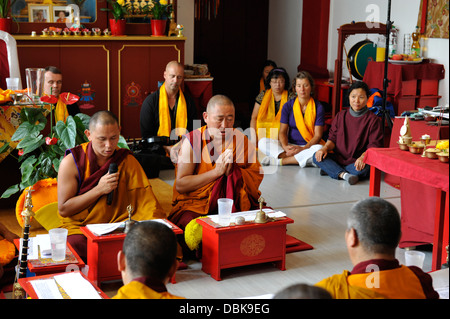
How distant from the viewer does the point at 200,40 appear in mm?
11273

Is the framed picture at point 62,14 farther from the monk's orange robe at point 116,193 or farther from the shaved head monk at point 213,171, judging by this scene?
the monk's orange robe at point 116,193

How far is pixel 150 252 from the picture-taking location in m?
2.32

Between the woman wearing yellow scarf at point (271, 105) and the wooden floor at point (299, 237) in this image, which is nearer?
the wooden floor at point (299, 237)

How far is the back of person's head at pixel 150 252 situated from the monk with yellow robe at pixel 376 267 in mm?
551

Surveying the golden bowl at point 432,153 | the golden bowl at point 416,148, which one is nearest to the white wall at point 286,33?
the golden bowl at point 416,148

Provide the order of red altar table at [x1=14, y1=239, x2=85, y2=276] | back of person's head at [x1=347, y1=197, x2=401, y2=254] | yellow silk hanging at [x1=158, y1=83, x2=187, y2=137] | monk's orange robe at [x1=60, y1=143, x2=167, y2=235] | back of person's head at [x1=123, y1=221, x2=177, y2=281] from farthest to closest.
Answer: yellow silk hanging at [x1=158, y1=83, x2=187, y2=137] < monk's orange robe at [x1=60, y1=143, x2=167, y2=235] < red altar table at [x1=14, y1=239, x2=85, y2=276] < back of person's head at [x1=347, y1=197, x2=401, y2=254] < back of person's head at [x1=123, y1=221, x2=177, y2=281]

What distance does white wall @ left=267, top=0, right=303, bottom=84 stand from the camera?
10539 millimetres

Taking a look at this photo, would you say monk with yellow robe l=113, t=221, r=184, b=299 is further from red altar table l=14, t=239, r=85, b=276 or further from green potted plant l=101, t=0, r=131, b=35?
green potted plant l=101, t=0, r=131, b=35

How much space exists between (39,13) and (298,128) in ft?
11.6

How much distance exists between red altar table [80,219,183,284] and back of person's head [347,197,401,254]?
5.94ft

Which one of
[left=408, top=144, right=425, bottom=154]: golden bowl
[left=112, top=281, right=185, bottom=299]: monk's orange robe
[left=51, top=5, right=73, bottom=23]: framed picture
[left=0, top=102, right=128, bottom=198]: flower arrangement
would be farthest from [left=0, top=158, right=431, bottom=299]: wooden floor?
[left=51, top=5, right=73, bottom=23]: framed picture

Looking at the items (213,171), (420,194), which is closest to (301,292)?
(213,171)

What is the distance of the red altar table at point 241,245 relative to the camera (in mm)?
4098
